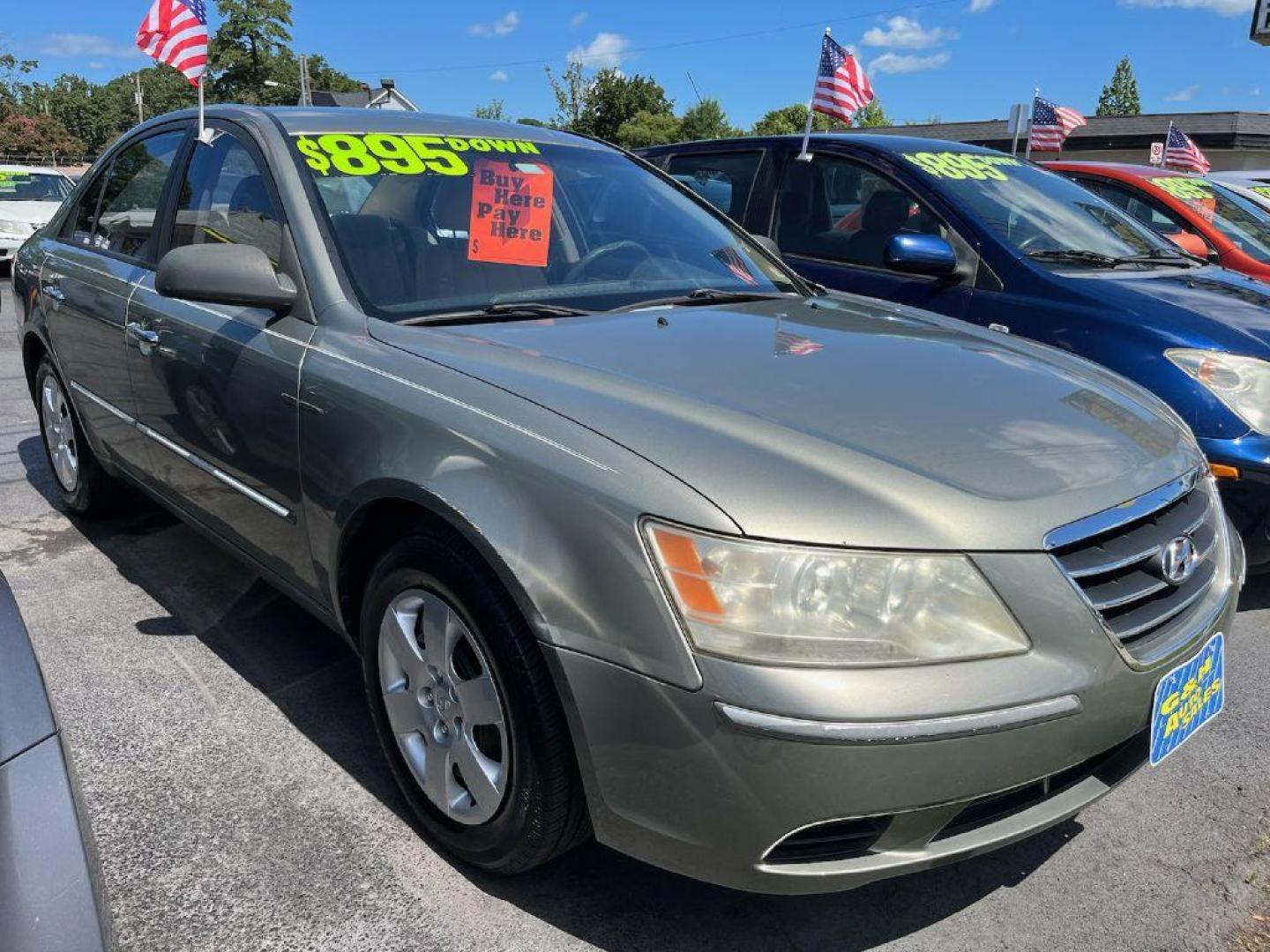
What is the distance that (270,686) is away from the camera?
3.02 m

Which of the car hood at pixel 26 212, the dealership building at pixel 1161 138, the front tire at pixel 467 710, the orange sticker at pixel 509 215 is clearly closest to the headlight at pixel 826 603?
the front tire at pixel 467 710

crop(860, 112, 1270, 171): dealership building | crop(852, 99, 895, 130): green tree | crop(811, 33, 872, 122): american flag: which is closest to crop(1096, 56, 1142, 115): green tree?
crop(852, 99, 895, 130): green tree

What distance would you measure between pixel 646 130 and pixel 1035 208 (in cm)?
4971

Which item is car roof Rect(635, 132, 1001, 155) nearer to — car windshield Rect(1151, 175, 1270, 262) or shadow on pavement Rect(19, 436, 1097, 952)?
car windshield Rect(1151, 175, 1270, 262)

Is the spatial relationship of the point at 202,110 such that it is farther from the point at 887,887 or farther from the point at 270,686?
the point at 887,887

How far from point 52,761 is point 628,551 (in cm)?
87

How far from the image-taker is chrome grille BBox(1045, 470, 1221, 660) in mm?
1794

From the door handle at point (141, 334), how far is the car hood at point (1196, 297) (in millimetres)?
3338

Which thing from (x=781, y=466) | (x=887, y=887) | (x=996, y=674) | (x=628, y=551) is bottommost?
(x=887, y=887)

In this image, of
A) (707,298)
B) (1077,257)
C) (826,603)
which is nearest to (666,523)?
(826,603)

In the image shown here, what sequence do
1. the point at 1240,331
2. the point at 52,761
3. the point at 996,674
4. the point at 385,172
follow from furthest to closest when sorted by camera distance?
the point at 1240,331, the point at 385,172, the point at 996,674, the point at 52,761

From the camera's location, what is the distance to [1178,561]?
1995mm

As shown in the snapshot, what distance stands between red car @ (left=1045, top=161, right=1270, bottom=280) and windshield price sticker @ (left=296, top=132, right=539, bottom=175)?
472cm

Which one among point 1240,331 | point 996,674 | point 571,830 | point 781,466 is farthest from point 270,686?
point 1240,331
